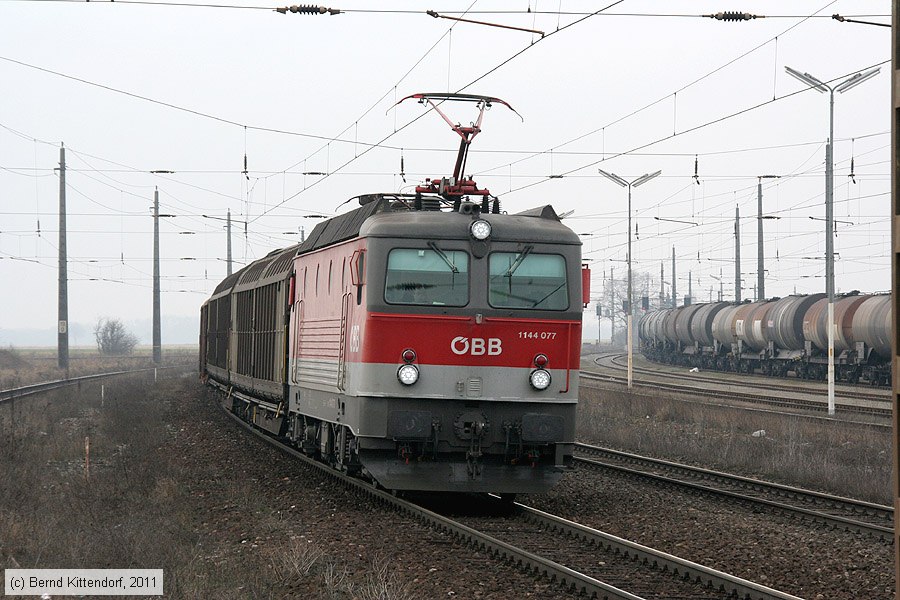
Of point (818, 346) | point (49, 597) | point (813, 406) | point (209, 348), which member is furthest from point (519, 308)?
point (818, 346)

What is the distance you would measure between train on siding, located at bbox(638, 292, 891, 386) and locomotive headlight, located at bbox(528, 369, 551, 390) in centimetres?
2439

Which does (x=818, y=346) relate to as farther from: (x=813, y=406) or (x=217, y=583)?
(x=217, y=583)

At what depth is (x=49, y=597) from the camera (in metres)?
8.00

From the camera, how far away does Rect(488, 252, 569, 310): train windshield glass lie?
12.5 meters

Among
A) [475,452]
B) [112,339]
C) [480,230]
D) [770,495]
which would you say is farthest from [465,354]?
[112,339]

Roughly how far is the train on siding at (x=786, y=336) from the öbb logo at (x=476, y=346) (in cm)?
2475

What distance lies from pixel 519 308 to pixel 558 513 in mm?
2371

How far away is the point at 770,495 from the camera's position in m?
14.2

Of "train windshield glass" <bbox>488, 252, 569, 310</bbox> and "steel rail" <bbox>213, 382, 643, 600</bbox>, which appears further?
"train windshield glass" <bbox>488, 252, 569, 310</bbox>

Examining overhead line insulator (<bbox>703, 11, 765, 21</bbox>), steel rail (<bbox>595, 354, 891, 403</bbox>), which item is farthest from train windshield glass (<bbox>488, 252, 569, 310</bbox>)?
steel rail (<bbox>595, 354, 891, 403</bbox>)

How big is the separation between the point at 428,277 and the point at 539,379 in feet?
5.58

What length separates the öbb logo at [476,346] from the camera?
12.3 metres

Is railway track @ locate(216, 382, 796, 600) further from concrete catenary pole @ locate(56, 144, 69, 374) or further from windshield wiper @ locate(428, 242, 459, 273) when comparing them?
concrete catenary pole @ locate(56, 144, 69, 374)

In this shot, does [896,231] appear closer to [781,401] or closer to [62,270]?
[781,401]
